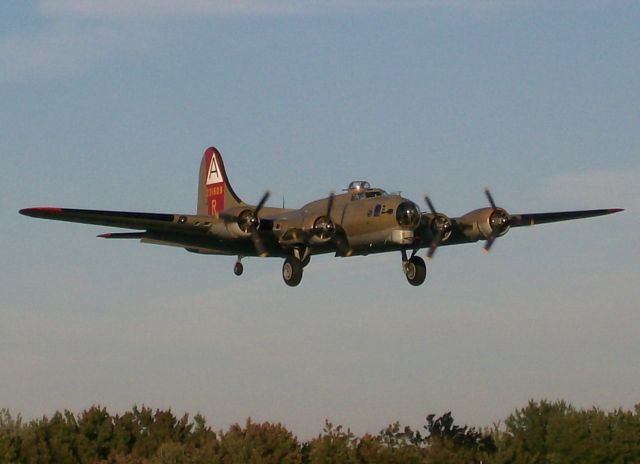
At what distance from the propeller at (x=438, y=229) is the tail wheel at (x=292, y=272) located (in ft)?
17.4

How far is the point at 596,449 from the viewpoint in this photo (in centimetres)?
9725

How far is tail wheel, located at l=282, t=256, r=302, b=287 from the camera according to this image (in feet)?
177

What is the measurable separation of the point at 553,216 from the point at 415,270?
24.8ft

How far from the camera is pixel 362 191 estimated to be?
54.1 m

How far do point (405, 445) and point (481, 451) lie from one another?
42.9ft

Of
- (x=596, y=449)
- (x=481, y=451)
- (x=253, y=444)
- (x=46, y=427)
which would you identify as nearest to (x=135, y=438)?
(x=46, y=427)

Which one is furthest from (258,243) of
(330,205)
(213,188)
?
(213,188)

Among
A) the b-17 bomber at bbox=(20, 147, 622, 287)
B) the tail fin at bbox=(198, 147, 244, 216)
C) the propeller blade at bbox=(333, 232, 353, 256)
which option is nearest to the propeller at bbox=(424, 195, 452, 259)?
the b-17 bomber at bbox=(20, 147, 622, 287)

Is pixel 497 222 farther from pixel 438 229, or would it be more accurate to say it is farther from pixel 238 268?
pixel 238 268

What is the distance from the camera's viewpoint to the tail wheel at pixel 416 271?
55.4 m

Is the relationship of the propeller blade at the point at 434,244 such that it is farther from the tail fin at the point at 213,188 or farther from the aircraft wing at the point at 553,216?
the tail fin at the point at 213,188

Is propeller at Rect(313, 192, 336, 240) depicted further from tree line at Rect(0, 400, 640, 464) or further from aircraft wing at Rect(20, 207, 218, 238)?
tree line at Rect(0, 400, 640, 464)

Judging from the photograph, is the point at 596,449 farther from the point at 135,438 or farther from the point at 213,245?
the point at 213,245

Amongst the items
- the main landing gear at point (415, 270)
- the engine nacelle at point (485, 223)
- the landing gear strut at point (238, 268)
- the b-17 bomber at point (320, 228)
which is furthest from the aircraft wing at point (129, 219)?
the engine nacelle at point (485, 223)
